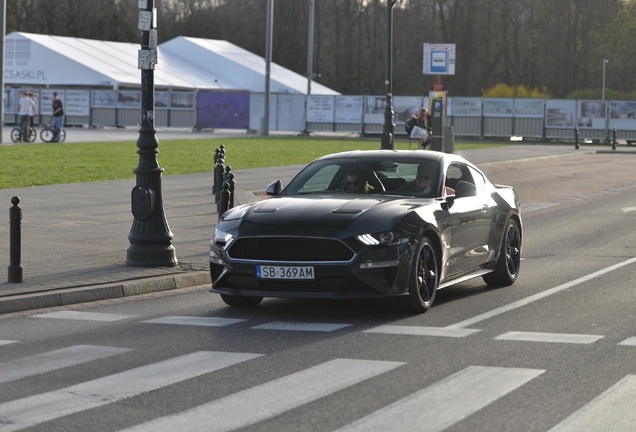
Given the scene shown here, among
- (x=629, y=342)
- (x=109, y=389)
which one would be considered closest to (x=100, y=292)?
(x=109, y=389)

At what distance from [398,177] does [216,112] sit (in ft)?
178

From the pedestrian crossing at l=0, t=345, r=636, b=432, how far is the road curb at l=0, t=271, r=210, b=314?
217cm

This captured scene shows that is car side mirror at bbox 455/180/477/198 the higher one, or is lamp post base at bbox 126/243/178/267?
car side mirror at bbox 455/180/477/198

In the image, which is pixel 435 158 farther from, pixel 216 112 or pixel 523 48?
pixel 523 48

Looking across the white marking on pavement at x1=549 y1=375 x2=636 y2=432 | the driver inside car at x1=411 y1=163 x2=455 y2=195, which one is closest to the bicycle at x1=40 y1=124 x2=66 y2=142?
the driver inside car at x1=411 y1=163 x2=455 y2=195

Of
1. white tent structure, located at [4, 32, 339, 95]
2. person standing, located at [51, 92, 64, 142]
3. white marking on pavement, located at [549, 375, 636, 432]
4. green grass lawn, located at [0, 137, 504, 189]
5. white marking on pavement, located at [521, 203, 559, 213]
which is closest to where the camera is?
white marking on pavement, located at [549, 375, 636, 432]

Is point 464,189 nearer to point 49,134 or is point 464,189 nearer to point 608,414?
point 608,414

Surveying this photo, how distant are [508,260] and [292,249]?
3129mm

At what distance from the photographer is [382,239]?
9.23 metres

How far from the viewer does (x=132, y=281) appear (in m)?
11.1

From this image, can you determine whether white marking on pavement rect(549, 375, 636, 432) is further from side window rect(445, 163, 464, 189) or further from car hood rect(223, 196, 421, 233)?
side window rect(445, 163, 464, 189)

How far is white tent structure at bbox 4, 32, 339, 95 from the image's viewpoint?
67.1 metres

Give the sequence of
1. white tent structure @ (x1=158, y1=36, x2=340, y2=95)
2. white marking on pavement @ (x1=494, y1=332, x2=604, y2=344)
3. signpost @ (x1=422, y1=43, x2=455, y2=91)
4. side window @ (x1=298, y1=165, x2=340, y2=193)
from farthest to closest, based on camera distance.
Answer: white tent structure @ (x1=158, y1=36, x2=340, y2=95)
signpost @ (x1=422, y1=43, x2=455, y2=91)
side window @ (x1=298, y1=165, x2=340, y2=193)
white marking on pavement @ (x1=494, y1=332, x2=604, y2=344)

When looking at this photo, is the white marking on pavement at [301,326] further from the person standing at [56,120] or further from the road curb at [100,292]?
the person standing at [56,120]
